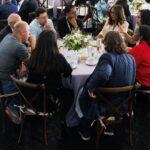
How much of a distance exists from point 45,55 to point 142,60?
1.14 m

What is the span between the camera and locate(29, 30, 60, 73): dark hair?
343cm

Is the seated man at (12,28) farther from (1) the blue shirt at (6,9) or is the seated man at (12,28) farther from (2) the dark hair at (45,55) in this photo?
(1) the blue shirt at (6,9)

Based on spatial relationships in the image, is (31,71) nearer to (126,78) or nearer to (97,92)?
(97,92)

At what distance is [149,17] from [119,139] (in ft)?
6.55

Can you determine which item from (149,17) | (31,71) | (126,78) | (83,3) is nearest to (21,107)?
(31,71)

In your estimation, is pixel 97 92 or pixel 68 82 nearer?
pixel 97 92

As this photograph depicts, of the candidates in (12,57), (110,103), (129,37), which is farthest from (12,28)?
(110,103)

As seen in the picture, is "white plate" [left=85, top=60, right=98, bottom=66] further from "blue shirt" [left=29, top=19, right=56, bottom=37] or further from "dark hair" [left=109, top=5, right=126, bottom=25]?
"dark hair" [left=109, top=5, right=126, bottom=25]

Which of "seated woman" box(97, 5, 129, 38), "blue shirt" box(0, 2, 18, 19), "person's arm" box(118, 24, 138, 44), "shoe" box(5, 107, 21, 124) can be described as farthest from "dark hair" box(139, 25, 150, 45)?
"blue shirt" box(0, 2, 18, 19)

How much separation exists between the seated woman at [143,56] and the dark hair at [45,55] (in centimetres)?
93

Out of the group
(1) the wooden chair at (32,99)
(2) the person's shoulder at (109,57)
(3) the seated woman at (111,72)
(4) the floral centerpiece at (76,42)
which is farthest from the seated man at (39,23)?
(2) the person's shoulder at (109,57)

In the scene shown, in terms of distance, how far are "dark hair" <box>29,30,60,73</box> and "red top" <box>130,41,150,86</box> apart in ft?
3.06

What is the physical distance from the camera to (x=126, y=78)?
3.34m

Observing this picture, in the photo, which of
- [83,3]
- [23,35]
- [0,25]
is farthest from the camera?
[83,3]
